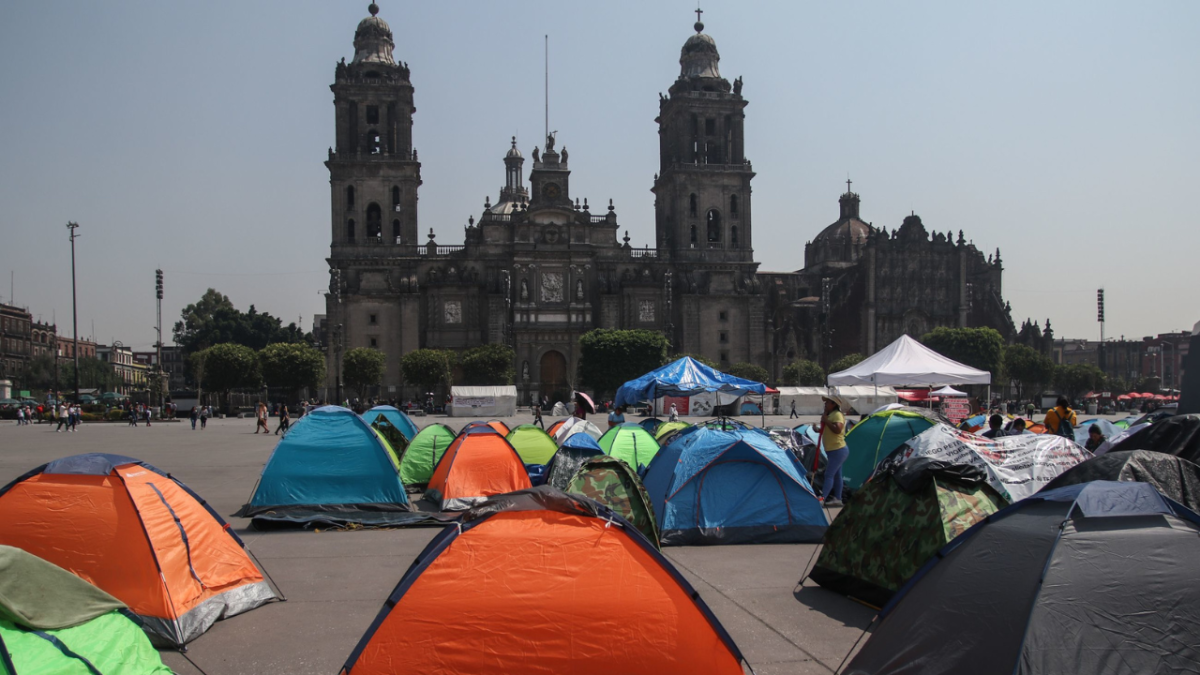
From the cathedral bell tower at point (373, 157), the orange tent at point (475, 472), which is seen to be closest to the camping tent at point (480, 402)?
the cathedral bell tower at point (373, 157)

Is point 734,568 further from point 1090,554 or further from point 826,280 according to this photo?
point 826,280

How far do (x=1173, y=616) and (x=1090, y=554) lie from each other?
1.67 feet

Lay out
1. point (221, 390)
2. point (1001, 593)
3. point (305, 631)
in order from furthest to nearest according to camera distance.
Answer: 1. point (221, 390)
2. point (305, 631)
3. point (1001, 593)

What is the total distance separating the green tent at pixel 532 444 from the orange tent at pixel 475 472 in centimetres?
252

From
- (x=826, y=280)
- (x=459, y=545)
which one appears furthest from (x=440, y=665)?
(x=826, y=280)

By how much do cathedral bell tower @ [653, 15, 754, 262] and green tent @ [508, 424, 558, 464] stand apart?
1929 inches

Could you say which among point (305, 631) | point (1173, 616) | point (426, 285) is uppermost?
point (426, 285)

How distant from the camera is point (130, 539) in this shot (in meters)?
7.72

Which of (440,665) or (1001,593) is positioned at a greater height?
(1001,593)

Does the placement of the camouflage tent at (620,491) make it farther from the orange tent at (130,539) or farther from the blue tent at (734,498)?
the orange tent at (130,539)

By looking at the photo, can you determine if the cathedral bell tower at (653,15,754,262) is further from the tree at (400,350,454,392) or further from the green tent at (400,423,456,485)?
the green tent at (400,423,456,485)

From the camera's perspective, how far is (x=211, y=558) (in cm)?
830

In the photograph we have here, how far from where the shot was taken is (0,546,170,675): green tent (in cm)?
509

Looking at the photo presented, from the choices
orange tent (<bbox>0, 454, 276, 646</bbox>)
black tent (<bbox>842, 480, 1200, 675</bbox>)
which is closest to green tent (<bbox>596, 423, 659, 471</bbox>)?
orange tent (<bbox>0, 454, 276, 646</bbox>)
